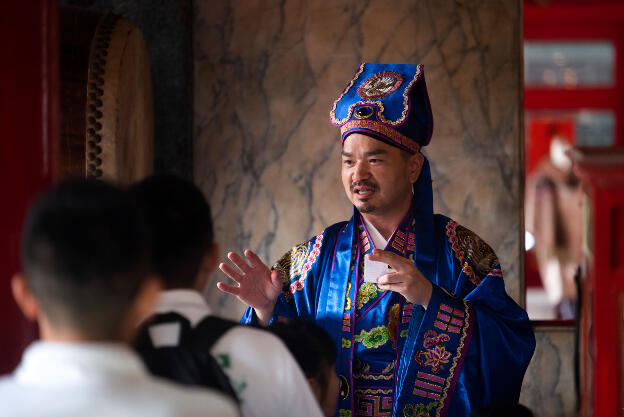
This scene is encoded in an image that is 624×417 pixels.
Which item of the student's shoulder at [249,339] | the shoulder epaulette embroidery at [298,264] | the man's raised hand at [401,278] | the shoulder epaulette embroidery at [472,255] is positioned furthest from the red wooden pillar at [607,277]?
the shoulder epaulette embroidery at [298,264]

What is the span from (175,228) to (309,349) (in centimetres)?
57

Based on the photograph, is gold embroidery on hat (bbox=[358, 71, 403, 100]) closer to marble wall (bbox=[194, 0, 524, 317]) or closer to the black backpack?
marble wall (bbox=[194, 0, 524, 317])

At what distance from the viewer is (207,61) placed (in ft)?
12.4

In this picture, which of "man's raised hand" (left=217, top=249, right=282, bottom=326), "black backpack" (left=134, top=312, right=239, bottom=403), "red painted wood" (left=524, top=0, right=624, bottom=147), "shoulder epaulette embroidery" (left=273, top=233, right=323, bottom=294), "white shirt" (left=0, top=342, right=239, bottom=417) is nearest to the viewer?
"white shirt" (left=0, top=342, right=239, bottom=417)

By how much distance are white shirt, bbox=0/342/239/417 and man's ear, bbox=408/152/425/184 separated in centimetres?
172

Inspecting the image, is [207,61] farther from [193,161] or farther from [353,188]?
[353,188]

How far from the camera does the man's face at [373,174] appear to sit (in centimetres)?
272

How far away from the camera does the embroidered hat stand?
2729 millimetres

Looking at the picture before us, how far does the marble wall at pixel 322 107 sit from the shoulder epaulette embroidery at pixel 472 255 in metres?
0.84

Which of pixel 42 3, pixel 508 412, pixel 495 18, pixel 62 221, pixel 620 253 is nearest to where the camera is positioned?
pixel 62 221

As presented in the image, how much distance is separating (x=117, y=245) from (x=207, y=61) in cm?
267

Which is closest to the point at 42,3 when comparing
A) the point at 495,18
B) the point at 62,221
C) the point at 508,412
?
the point at 62,221

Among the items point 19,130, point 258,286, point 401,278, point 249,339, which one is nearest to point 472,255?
point 401,278

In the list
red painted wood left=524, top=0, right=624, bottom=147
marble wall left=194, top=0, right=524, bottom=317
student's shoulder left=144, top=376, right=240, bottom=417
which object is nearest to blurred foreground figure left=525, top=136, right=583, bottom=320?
red painted wood left=524, top=0, right=624, bottom=147
